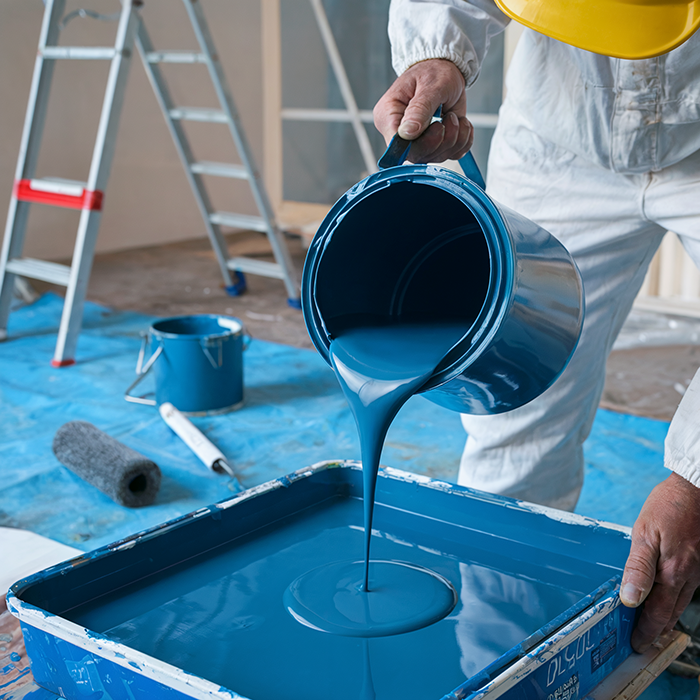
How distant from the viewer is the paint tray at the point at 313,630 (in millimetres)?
820

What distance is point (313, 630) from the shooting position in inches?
38.1

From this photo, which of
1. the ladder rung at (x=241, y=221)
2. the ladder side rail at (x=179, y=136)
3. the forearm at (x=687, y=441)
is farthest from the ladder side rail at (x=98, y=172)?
the forearm at (x=687, y=441)

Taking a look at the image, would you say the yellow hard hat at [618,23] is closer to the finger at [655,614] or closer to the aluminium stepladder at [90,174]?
the finger at [655,614]

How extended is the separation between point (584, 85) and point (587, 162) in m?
0.14

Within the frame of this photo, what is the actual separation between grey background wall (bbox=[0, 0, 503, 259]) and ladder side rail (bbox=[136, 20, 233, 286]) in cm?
128

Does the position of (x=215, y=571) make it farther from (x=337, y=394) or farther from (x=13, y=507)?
(x=337, y=394)

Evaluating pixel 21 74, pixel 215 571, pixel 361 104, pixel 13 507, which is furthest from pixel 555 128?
pixel 21 74

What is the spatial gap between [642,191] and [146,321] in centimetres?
265

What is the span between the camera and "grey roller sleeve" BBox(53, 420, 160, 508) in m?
1.83

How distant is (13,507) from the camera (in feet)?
6.11

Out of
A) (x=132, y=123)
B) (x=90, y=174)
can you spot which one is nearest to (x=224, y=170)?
(x=90, y=174)

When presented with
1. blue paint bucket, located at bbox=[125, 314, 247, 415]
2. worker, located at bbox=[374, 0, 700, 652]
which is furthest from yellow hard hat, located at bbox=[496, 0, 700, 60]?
blue paint bucket, located at bbox=[125, 314, 247, 415]

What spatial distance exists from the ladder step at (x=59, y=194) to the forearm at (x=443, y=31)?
1.82 meters

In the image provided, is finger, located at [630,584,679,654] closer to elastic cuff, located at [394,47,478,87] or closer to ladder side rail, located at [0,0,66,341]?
elastic cuff, located at [394,47,478,87]
